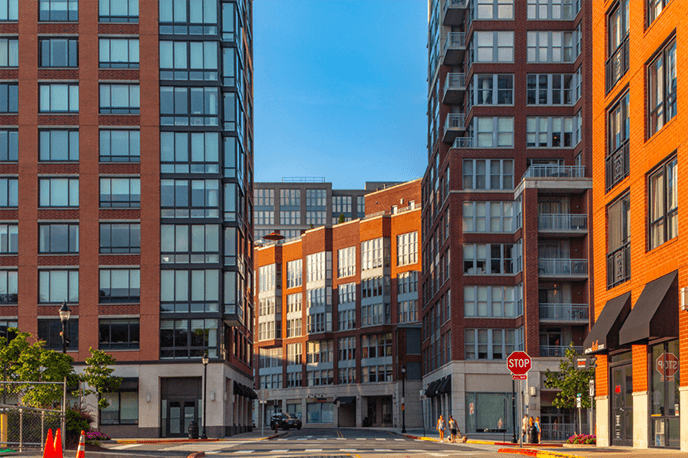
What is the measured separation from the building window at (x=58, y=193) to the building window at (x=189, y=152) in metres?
6.15

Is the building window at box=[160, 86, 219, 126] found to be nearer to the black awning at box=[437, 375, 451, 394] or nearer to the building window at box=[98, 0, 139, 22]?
the building window at box=[98, 0, 139, 22]

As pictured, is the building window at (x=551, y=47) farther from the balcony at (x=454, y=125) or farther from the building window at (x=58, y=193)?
the building window at (x=58, y=193)

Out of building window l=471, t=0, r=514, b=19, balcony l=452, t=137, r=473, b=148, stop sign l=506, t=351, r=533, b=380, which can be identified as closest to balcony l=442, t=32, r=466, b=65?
building window l=471, t=0, r=514, b=19

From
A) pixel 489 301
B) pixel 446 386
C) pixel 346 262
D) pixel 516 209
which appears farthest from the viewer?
pixel 346 262

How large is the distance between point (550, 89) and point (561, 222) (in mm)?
10521

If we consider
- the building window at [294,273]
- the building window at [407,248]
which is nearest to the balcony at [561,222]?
the building window at [407,248]

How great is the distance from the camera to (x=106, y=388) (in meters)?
54.4

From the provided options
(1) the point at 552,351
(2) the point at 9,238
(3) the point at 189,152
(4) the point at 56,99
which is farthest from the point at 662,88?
(2) the point at 9,238

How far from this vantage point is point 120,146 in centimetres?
6259

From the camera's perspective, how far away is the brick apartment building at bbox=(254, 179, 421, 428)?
10181 cm

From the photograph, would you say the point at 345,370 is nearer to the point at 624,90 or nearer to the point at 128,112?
the point at 128,112

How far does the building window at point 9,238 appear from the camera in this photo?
61.8 meters

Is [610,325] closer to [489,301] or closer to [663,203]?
[663,203]

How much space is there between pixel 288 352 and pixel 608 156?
291 ft
